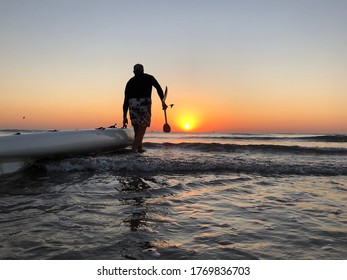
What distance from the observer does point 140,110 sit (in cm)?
859

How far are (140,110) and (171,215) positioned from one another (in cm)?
558

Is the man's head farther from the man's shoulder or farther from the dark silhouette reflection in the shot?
the dark silhouette reflection

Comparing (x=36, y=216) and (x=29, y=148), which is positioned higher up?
(x=29, y=148)

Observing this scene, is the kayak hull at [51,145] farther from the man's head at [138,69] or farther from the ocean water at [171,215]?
the man's head at [138,69]

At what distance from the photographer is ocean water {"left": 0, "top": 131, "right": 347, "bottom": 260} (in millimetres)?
2435

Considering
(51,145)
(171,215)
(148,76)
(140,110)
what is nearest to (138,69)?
(148,76)

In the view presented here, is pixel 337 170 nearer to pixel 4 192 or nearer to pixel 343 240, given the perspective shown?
pixel 343 240

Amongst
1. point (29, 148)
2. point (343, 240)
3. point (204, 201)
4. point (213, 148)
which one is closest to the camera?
point (343, 240)

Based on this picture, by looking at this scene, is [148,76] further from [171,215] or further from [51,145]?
[171,215]

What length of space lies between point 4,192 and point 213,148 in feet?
32.2

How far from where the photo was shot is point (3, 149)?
6.02 m

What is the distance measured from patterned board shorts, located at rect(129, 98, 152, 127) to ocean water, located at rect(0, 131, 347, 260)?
261 centimetres
